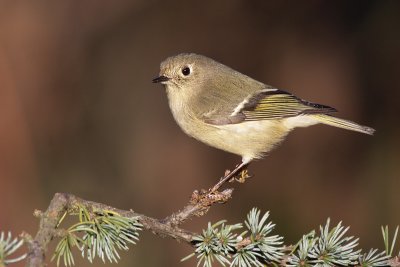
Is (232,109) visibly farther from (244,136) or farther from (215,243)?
(215,243)

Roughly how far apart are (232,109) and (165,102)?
143cm

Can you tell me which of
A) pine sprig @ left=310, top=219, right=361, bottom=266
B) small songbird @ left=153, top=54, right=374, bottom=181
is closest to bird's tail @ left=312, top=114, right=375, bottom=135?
small songbird @ left=153, top=54, right=374, bottom=181

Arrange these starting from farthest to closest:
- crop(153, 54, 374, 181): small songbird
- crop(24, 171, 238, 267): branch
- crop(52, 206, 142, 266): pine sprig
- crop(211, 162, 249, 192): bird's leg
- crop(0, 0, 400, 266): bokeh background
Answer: crop(0, 0, 400, 266): bokeh background
crop(153, 54, 374, 181): small songbird
crop(211, 162, 249, 192): bird's leg
crop(52, 206, 142, 266): pine sprig
crop(24, 171, 238, 267): branch

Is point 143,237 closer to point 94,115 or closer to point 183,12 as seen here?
point 94,115

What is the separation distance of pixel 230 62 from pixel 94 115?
3.00ft

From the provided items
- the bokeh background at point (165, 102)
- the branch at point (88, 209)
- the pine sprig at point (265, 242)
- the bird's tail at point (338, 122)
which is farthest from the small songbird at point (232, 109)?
the bokeh background at point (165, 102)

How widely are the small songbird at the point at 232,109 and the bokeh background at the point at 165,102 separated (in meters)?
1.11

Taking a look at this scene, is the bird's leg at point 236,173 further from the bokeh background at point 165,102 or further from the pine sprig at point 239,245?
the bokeh background at point 165,102

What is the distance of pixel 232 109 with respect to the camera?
6.91ft

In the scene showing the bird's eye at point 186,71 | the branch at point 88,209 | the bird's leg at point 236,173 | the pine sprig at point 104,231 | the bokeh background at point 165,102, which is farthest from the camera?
the bokeh background at point 165,102

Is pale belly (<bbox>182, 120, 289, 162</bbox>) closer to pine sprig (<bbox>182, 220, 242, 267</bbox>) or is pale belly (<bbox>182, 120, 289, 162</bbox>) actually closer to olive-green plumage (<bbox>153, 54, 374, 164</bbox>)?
olive-green plumage (<bbox>153, 54, 374, 164</bbox>)

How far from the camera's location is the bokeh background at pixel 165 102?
3.22 metres

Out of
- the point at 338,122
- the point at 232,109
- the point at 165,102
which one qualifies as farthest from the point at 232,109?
the point at 165,102

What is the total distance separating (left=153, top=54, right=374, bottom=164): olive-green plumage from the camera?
6.61 feet
